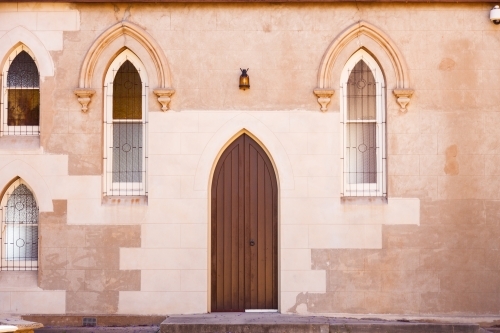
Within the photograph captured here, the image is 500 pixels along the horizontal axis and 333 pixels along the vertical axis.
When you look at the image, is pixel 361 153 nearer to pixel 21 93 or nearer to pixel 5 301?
pixel 21 93

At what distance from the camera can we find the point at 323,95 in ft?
35.7

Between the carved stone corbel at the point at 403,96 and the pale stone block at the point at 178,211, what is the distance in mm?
3221

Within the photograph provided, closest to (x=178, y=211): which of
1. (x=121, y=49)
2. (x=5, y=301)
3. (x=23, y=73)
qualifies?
(x=121, y=49)

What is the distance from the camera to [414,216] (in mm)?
10859

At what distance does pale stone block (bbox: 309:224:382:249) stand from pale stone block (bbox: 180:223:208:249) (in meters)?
1.56

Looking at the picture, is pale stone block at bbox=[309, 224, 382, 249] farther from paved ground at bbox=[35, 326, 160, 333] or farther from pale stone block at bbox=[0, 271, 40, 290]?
pale stone block at bbox=[0, 271, 40, 290]

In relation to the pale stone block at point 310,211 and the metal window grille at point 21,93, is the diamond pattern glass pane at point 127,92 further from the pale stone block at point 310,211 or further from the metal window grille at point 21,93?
the pale stone block at point 310,211

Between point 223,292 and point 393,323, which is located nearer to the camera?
point 393,323

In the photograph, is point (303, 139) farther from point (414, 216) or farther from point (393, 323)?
point (393, 323)

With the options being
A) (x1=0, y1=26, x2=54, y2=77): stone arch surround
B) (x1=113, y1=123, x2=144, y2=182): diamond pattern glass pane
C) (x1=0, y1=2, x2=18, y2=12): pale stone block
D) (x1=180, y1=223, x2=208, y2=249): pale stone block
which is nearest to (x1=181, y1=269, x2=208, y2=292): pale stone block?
(x1=180, y1=223, x2=208, y2=249): pale stone block

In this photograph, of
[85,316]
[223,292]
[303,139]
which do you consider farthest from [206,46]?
[85,316]

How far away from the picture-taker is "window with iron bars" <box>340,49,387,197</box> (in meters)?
11.1

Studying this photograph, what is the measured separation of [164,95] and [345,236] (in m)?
3.39

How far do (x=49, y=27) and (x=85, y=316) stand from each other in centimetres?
434
